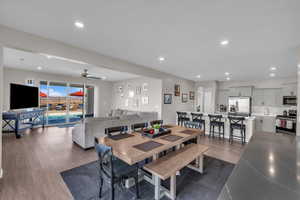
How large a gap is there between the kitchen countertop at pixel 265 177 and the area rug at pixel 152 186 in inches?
50.2

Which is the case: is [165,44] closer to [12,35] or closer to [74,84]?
[12,35]

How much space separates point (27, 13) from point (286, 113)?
867cm

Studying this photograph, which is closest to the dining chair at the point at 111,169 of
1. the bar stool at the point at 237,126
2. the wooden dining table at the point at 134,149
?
the wooden dining table at the point at 134,149

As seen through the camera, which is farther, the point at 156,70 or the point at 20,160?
the point at 156,70

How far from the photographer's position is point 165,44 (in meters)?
2.86

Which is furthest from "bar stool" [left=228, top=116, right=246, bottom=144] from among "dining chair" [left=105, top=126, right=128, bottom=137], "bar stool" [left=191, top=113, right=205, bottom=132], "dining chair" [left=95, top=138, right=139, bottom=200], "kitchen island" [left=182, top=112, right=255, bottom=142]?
"dining chair" [left=95, top=138, right=139, bottom=200]

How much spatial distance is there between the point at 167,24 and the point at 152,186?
8.98 feet

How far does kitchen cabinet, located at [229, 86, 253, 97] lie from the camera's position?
21.5 feet

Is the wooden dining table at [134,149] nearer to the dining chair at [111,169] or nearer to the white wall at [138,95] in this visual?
the dining chair at [111,169]

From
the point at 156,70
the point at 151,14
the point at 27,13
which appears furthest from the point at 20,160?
the point at 156,70

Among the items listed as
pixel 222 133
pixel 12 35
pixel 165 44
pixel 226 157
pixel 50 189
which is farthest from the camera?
pixel 222 133

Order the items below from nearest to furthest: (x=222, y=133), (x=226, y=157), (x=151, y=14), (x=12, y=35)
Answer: (x=151, y=14)
(x=12, y=35)
(x=226, y=157)
(x=222, y=133)

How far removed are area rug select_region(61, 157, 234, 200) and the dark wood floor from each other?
18cm

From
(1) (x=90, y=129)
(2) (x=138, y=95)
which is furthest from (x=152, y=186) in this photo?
(2) (x=138, y=95)
